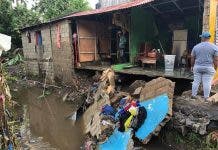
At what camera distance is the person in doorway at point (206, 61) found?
712cm

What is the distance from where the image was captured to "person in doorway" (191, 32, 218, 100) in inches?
280

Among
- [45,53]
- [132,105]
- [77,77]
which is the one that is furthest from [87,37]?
[132,105]

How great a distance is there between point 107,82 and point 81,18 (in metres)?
4.38

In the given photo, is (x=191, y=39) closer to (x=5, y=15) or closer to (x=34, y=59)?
(x=34, y=59)

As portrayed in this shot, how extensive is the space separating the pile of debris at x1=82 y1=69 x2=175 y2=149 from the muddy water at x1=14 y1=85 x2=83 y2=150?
0.49 m

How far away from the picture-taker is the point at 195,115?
661cm

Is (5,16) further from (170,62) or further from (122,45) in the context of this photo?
(170,62)

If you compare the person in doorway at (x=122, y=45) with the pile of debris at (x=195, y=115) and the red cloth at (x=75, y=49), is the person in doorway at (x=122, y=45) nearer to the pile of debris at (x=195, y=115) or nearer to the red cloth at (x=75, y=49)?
the red cloth at (x=75, y=49)

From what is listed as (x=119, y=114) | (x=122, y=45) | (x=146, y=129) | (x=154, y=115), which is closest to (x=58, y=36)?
(x=122, y=45)

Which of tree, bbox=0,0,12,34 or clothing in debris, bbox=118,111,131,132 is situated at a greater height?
tree, bbox=0,0,12,34

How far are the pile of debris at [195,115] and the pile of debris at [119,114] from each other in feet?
0.97

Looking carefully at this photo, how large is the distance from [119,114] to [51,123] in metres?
3.19

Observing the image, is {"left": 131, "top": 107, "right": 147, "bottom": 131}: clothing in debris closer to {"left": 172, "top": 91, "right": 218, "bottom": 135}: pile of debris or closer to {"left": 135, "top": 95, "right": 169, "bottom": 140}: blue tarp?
{"left": 135, "top": 95, "right": 169, "bottom": 140}: blue tarp

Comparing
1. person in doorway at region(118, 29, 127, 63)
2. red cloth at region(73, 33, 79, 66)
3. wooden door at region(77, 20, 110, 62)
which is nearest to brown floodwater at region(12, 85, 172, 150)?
red cloth at region(73, 33, 79, 66)
